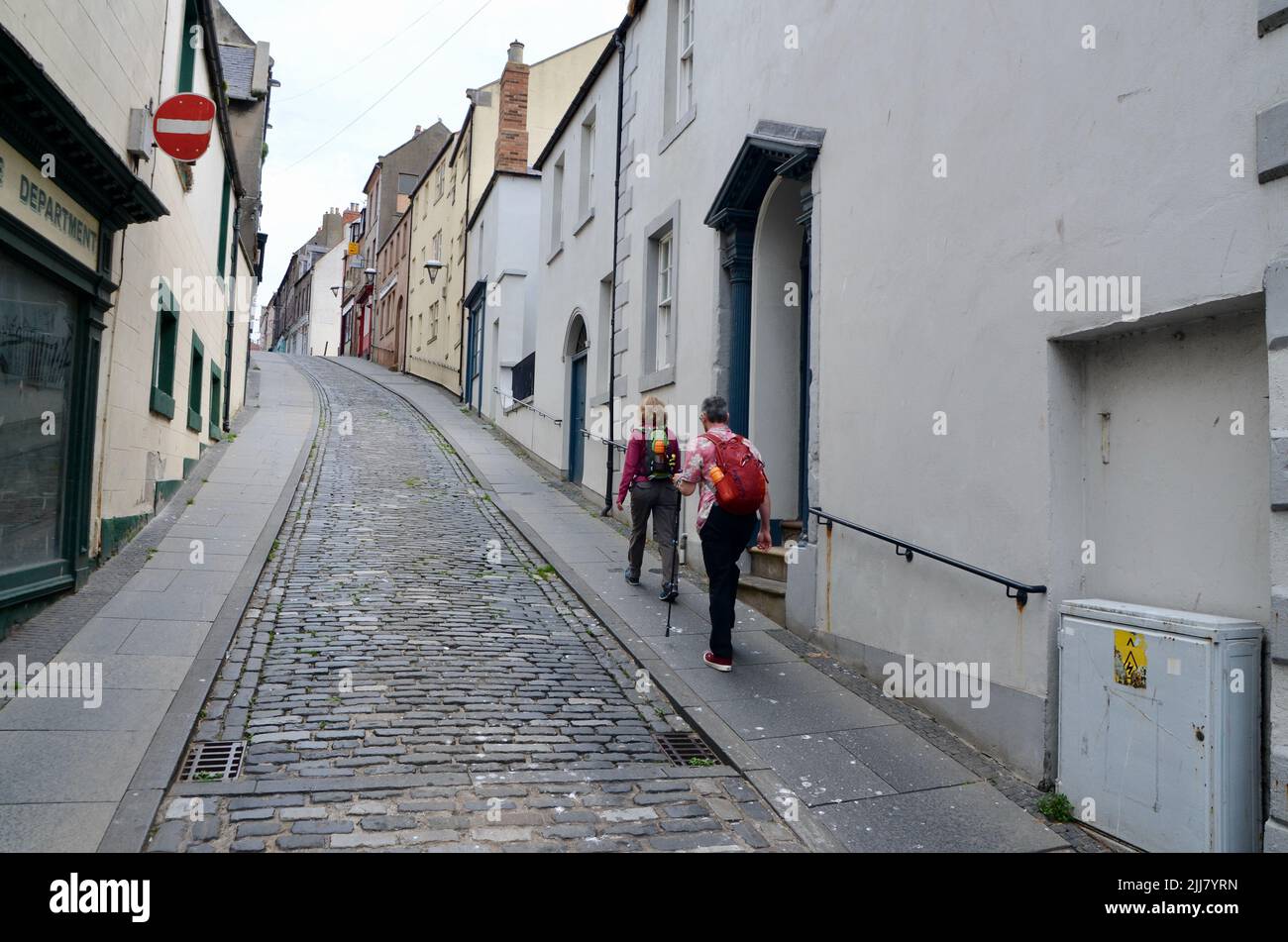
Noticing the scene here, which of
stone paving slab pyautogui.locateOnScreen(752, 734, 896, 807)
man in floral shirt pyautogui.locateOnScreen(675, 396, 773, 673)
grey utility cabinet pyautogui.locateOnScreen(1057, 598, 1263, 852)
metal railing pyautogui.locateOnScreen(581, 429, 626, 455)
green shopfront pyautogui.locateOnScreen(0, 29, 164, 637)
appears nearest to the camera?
grey utility cabinet pyautogui.locateOnScreen(1057, 598, 1263, 852)

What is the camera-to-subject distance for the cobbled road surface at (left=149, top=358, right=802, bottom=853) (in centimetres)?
427

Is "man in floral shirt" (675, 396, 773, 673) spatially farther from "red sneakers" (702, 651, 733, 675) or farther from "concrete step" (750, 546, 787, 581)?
"concrete step" (750, 546, 787, 581)

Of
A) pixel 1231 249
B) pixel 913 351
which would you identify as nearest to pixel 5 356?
pixel 913 351

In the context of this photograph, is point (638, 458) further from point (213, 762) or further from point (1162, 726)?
point (1162, 726)

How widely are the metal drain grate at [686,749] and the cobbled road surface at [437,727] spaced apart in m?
0.08

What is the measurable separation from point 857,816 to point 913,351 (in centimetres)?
310

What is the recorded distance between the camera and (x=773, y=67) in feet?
29.7

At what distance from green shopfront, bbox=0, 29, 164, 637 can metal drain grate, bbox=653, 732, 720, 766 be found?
14.9ft

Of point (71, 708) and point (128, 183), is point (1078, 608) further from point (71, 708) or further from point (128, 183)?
point (128, 183)

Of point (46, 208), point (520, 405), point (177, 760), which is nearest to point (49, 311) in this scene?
point (46, 208)

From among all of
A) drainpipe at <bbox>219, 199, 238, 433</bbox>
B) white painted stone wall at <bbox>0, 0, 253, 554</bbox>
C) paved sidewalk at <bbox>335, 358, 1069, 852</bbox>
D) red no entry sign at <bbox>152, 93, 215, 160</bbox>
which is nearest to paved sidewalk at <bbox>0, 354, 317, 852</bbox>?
white painted stone wall at <bbox>0, 0, 253, 554</bbox>

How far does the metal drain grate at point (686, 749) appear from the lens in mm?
5324

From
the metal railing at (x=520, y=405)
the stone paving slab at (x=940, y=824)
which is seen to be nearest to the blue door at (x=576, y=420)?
the metal railing at (x=520, y=405)

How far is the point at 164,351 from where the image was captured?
11.6 m
